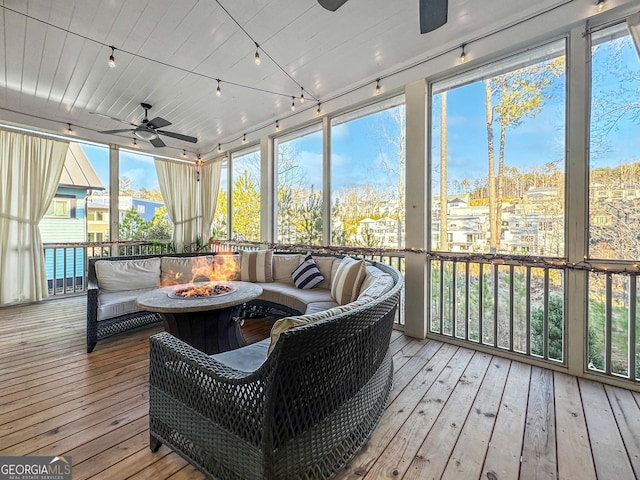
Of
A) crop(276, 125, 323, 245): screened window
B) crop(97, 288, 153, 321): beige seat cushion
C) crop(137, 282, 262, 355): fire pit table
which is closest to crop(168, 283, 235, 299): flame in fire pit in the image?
crop(137, 282, 262, 355): fire pit table

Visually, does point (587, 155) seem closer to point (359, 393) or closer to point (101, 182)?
point (359, 393)

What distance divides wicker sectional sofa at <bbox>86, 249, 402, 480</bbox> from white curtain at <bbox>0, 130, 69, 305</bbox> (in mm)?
4631

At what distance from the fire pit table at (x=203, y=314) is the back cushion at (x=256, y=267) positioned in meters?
1.26

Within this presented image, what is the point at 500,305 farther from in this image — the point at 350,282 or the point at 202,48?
the point at 202,48

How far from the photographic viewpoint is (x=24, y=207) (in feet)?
14.4

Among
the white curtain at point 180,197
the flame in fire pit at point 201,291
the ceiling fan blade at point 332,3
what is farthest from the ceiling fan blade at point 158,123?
the ceiling fan blade at point 332,3

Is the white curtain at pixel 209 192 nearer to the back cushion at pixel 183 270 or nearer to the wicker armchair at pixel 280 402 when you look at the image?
the back cushion at pixel 183 270

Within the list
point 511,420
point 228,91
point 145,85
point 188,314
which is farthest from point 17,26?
point 511,420

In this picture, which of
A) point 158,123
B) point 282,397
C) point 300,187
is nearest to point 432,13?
point 282,397

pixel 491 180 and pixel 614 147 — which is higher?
pixel 614 147

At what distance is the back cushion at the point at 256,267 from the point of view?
396 centimetres

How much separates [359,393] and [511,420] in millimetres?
1096

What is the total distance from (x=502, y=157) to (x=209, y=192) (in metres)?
5.74

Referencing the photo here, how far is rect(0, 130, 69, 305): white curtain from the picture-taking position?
424 cm
